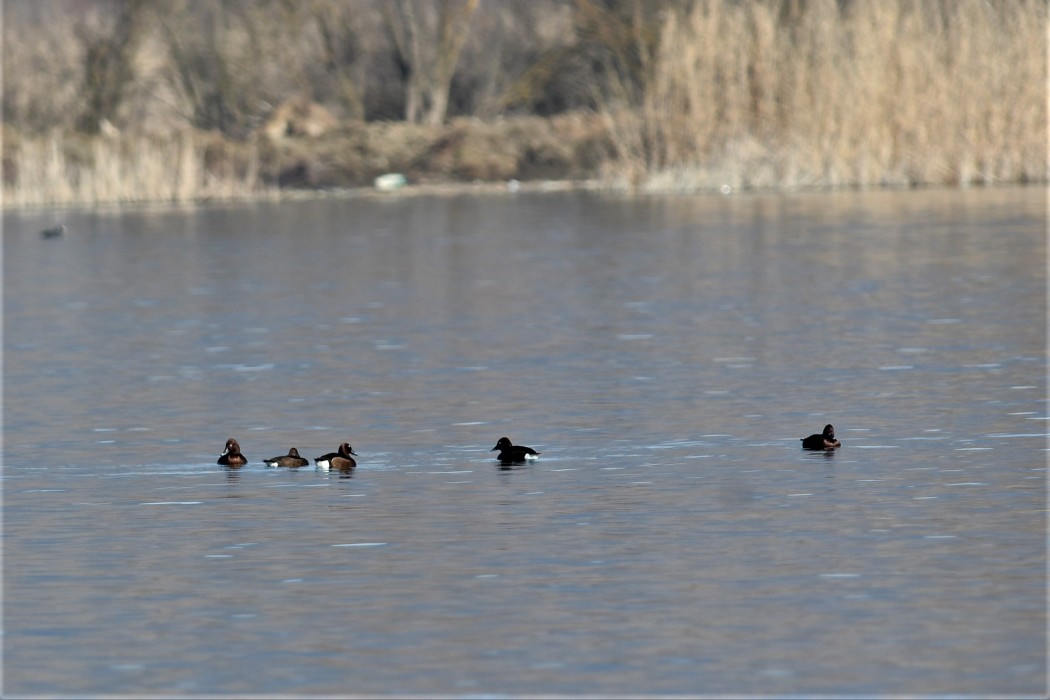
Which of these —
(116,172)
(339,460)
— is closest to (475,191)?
(116,172)

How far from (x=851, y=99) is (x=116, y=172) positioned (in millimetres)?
15069

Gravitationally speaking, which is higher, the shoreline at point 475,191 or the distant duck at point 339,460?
the shoreline at point 475,191

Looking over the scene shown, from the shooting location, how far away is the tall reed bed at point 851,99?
34781 millimetres

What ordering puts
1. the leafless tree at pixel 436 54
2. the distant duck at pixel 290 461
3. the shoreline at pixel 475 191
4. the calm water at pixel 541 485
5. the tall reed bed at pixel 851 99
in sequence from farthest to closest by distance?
the leafless tree at pixel 436 54
the shoreline at pixel 475 191
the tall reed bed at pixel 851 99
the distant duck at pixel 290 461
the calm water at pixel 541 485

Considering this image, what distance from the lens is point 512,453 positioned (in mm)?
10977

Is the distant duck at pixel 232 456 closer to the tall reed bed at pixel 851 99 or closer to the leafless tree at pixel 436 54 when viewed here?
the tall reed bed at pixel 851 99

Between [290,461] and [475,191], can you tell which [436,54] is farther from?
[290,461]

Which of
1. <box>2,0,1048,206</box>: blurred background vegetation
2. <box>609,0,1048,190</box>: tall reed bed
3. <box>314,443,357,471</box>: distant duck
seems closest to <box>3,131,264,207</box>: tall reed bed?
<box>2,0,1048,206</box>: blurred background vegetation

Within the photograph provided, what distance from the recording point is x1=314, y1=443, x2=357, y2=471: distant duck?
36.1 ft

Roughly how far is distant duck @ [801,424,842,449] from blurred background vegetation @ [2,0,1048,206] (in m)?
24.1

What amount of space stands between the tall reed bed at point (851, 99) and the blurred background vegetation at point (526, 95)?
45mm

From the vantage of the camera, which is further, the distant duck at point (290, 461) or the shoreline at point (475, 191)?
the shoreline at point (475, 191)

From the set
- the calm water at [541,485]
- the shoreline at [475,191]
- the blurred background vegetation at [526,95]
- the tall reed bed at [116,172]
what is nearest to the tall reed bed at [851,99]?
the blurred background vegetation at [526,95]

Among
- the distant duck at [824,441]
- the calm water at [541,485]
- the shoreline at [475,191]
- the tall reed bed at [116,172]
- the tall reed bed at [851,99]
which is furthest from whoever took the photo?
the tall reed bed at [116,172]
